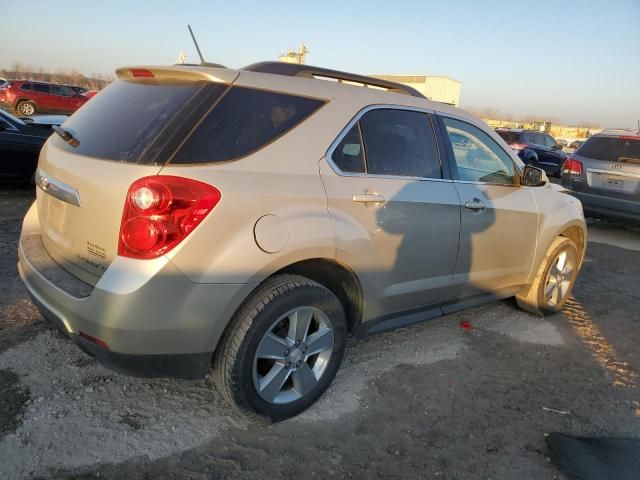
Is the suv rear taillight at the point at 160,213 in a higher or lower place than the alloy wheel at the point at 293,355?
higher

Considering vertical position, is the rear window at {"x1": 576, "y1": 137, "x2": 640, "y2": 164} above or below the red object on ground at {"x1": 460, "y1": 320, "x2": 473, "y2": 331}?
above

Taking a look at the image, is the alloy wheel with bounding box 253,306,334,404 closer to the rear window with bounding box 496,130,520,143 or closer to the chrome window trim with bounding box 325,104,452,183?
the chrome window trim with bounding box 325,104,452,183

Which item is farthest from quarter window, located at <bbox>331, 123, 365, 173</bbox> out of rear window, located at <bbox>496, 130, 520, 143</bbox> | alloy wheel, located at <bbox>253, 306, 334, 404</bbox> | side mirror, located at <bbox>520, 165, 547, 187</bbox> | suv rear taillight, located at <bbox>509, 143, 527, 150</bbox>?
rear window, located at <bbox>496, 130, 520, 143</bbox>

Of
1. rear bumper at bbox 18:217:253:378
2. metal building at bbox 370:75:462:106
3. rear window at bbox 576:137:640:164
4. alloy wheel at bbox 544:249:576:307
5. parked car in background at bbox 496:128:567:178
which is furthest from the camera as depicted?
metal building at bbox 370:75:462:106

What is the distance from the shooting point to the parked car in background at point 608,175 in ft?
25.7

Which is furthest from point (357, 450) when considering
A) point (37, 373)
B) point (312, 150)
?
point (37, 373)

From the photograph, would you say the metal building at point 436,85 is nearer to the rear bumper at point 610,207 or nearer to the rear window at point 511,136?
the rear window at point 511,136

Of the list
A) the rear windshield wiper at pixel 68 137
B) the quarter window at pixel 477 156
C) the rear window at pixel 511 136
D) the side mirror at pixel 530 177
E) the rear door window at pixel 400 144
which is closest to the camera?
the rear windshield wiper at pixel 68 137

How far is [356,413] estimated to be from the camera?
2.91 m

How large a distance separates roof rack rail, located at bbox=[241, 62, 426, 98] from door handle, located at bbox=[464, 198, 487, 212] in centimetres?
83

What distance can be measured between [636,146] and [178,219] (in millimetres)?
8056

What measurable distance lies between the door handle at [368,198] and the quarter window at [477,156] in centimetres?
91

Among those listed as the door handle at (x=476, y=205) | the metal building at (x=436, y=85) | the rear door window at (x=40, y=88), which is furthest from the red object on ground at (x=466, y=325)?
the metal building at (x=436, y=85)

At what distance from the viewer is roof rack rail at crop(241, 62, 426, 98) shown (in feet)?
9.34
